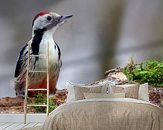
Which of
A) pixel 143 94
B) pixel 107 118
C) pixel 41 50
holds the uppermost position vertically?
pixel 41 50

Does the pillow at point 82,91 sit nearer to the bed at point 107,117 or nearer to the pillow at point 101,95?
the pillow at point 101,95

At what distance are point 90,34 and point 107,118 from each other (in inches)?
109

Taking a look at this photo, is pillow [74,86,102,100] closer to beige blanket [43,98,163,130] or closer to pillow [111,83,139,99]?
pillow [111,83,139,99]

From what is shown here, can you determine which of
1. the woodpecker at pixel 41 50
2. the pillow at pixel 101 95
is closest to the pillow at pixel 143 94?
the pillow at pixel 101 95

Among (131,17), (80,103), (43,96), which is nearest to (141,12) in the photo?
(131,17)

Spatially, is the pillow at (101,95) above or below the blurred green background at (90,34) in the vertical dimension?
below

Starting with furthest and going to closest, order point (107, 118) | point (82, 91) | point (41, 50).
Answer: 1. point (41, 50)
2. point (82, 91)
3. point (107, 118)

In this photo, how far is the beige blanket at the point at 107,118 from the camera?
350cm

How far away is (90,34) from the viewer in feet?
19.7

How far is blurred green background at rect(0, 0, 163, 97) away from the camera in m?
5.97

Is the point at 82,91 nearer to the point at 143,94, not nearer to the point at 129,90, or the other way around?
the point at 129,90

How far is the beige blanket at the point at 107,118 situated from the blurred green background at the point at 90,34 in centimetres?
235

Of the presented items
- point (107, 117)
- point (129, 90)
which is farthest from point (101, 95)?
point (107, 117)

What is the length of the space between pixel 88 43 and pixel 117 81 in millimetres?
916
